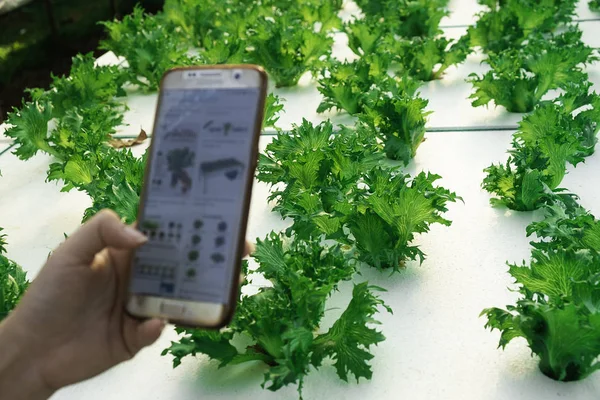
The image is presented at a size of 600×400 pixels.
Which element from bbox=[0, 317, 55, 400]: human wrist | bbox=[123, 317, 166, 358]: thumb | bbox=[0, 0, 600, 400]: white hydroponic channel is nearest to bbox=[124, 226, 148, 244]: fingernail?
bbox=[123, 317, 166, 358]: thumb

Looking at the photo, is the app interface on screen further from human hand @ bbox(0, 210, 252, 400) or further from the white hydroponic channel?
the white hydroponic channel

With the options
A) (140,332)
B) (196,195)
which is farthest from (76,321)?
(196,195)

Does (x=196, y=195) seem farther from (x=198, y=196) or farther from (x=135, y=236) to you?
(x=135, y=236)

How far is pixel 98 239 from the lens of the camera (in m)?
1.24

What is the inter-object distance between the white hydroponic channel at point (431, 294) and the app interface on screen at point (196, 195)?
0.41m

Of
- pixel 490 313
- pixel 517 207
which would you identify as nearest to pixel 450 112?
pixel 517 207

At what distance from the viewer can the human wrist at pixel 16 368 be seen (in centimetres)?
123

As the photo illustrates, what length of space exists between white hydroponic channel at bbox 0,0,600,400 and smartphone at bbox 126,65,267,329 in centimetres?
40

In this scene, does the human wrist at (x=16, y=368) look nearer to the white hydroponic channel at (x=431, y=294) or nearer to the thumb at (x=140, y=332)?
the thumb at (x=140, y=332)

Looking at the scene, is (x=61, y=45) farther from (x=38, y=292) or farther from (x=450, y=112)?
(x=38, y=292)

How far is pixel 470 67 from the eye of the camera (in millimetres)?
3582

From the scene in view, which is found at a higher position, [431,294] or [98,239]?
[98,239]

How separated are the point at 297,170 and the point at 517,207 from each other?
0.67 m

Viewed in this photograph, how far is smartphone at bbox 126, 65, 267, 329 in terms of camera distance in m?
1.26
